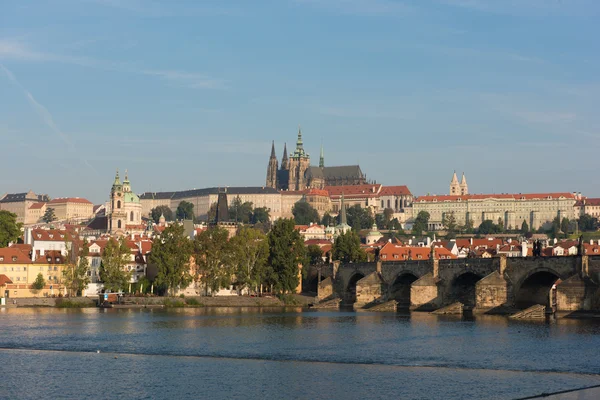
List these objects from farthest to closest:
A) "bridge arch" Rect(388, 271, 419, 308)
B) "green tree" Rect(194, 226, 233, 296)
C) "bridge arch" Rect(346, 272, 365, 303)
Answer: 1. "bridge arch" Rect(346, 272, 365, 303)
2. "green tree" Rect(194, 226, 233, 296)
3. "bridge arch" Rect(388, 271, 419, 308)

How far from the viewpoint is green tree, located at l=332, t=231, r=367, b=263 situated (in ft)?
358

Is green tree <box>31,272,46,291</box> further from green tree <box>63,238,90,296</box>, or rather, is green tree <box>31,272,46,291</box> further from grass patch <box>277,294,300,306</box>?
grass patch <box>277,294,300,306</box>

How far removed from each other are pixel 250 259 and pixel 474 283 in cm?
2172

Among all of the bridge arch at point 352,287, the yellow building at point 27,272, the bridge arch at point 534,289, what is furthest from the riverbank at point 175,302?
the bridge arch at point 534,289

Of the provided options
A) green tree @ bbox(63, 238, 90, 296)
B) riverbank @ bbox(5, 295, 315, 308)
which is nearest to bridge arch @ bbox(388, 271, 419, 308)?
riverbank @ bbox(5, 295, 315, 308)

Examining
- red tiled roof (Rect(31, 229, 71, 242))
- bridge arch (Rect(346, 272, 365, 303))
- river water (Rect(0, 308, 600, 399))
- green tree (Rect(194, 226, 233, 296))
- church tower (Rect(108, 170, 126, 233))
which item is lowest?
river water (Rect(0, 308, 600, 399))

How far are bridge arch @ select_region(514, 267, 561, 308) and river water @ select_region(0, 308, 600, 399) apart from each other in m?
5.83

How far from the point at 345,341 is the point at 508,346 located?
28.8ft

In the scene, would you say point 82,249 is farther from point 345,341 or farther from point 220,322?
point 345,341

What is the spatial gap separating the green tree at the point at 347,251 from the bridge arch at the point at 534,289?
35025 millimetres

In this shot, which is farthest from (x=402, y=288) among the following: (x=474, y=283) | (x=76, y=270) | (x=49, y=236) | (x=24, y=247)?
(x=49, y=236)

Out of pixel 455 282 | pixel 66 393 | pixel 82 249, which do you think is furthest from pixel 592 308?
pixel 82 249

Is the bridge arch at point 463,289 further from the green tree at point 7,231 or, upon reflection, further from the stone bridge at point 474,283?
the green tree at point 7,231

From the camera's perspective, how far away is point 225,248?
302ft
